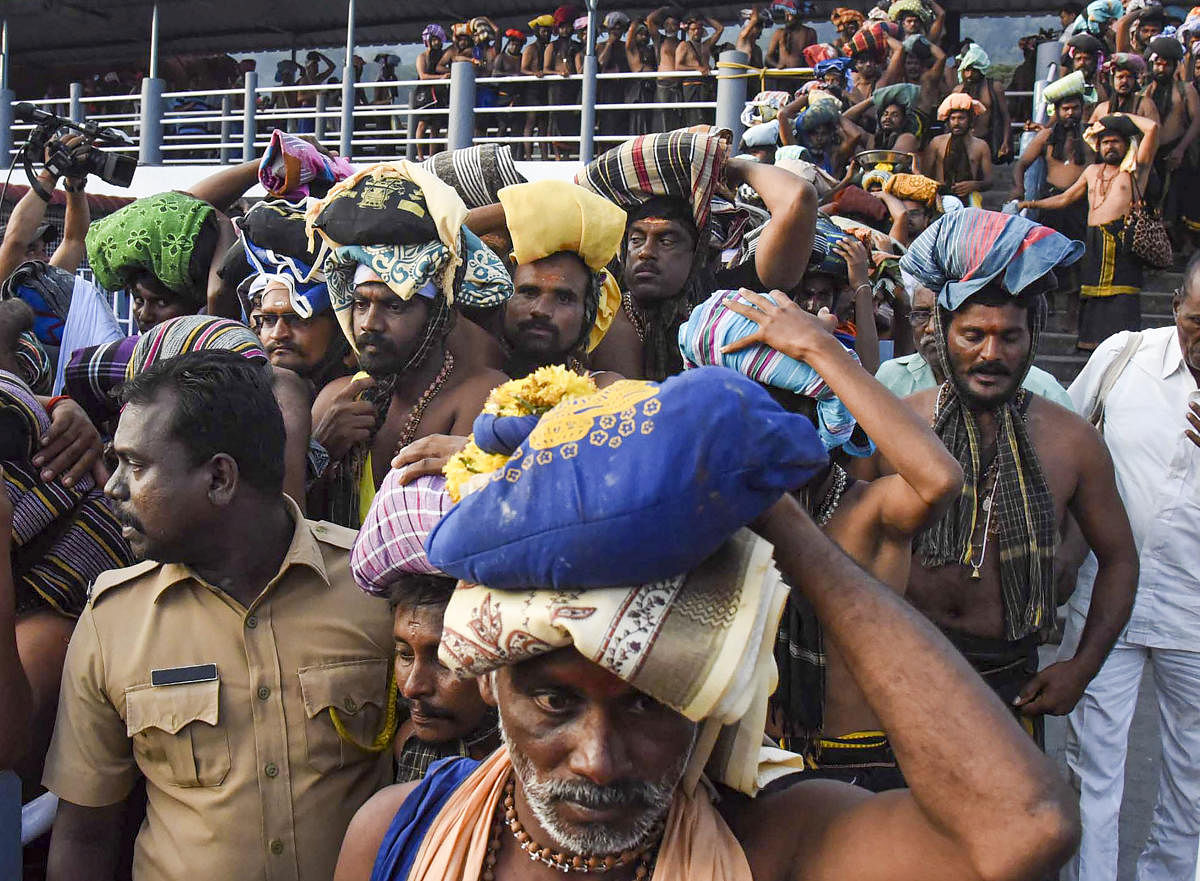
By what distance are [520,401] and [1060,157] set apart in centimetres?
858

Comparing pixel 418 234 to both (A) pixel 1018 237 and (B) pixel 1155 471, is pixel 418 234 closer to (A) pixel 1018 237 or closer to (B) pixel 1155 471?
(A) pixel 1018 237

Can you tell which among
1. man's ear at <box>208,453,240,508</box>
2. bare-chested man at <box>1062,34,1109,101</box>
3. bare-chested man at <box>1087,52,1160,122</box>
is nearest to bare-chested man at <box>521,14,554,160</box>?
bare-chested man at <box>1062,34,1109,101</box>

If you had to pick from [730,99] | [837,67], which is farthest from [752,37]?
[837,67]

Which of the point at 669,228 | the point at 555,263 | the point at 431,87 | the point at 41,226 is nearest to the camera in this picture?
the point at 555,263

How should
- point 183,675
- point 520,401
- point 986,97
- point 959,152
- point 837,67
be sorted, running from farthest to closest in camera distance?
point 986,97 < point 837,67 < point 959,152 < point 183,675 < point 520,401

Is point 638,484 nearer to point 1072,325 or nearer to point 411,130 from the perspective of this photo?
point 1072,325

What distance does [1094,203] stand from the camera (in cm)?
802

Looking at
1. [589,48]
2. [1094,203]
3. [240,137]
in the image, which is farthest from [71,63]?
[1094,203]

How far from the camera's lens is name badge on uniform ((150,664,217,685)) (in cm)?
210

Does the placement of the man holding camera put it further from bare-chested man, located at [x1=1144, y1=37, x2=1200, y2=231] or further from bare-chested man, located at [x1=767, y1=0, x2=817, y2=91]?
bare-chested man, located at [x1=767, y1=0, x2=817, y2=91]

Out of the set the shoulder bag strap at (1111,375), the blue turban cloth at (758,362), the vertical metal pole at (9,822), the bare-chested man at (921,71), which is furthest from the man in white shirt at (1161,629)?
the bare-chested man at (921,71)

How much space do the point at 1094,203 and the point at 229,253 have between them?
6.48m

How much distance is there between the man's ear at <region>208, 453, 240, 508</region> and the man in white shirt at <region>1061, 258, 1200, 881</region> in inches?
112

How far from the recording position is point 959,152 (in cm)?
912
